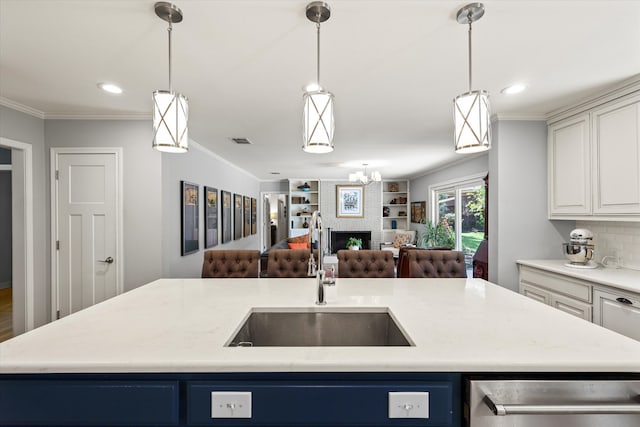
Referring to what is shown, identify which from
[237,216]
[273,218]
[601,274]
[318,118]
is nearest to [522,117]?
[601,274]

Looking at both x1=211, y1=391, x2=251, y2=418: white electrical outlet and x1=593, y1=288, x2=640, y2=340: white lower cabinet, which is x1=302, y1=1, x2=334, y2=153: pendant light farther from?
x1=593, y1=288, x2=640, y2=340: white lower cabinet

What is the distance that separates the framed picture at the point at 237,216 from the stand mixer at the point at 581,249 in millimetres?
5249

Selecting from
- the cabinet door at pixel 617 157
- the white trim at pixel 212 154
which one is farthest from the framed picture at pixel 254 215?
the cabinet door at pixel 617 157

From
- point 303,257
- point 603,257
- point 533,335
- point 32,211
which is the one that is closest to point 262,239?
point 32,211

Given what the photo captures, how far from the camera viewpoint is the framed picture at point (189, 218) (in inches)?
154

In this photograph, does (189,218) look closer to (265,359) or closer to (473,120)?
(265,359)

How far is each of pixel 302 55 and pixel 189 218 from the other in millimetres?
2857

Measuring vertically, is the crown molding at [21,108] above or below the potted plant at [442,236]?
above

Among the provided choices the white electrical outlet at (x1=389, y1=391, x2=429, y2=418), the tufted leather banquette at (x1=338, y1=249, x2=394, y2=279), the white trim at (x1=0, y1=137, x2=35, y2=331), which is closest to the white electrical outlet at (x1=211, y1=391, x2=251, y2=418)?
the white electrical outlet at (x1=389, y1=391, x2=429, y2=418)

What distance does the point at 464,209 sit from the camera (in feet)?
19.3

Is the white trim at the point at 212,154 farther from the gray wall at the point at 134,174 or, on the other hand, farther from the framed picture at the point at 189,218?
the gray wall at the point at 134,174

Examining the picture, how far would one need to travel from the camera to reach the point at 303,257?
251 centimetres

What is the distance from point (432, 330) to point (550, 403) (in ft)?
1.33

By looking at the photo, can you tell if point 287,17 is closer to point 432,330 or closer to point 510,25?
point 510,25
